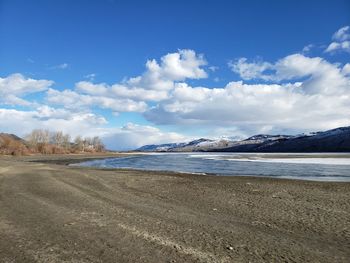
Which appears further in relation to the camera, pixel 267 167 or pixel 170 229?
pixel 267 167

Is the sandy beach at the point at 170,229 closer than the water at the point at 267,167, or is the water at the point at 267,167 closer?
the sandy beach at the point at 170,229

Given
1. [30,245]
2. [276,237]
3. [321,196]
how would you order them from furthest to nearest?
1. [321,196]
2. [276,237]
3. [30,245]

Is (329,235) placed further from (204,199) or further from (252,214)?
(204,199)

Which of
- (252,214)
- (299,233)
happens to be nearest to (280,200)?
(252,214)

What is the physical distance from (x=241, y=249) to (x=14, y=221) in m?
7.58

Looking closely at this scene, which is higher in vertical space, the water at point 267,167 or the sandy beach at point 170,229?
the water at point 267,167

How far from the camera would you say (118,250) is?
8.60 meters

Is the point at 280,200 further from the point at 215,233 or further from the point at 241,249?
the point at 241,249

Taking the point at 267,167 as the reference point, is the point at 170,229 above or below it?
below

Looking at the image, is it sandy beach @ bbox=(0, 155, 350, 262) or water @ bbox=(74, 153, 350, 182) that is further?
water @ bbox=(74, 153, 350, 182)

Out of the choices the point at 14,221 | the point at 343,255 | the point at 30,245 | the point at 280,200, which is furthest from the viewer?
the point at 280,200

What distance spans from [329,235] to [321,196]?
10.2 m

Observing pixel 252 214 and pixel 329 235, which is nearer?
pixel 329 235

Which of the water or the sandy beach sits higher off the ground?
the water
